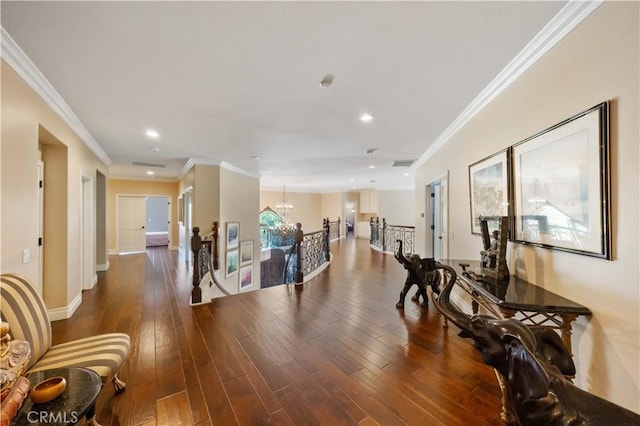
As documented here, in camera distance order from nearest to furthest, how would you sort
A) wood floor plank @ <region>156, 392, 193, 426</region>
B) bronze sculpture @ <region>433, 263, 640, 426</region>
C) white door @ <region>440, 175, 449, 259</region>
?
1. bronze sculpture @ <region>433, 263, 640, 426</region>
2. wood floor plank @ <region>156, 392, 193, 426</region>
3. white door @ <region>440, 175, 449, 259</region>

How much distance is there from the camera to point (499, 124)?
8.26 ft

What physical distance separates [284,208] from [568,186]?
11.8 m

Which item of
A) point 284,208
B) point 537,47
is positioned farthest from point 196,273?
point 284,208

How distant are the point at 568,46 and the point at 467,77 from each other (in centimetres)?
75

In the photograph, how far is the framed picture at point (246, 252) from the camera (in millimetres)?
7366

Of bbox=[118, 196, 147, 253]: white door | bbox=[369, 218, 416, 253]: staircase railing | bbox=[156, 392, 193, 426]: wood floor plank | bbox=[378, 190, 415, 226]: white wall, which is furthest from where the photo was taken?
bbox=[378, 190, 415, 226]: white wall

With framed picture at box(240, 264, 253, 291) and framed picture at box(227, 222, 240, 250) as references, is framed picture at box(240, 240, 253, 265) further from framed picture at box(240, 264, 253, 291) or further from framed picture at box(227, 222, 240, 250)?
framed picture at box(227, 222, 240, 250)

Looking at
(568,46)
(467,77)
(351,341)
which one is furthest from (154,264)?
(568,46)

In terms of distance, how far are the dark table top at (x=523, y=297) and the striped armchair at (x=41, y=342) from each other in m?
2.63

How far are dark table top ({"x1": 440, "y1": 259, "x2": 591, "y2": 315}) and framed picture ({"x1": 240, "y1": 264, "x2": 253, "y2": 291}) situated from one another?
638cm

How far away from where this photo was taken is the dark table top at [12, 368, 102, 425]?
110 cm

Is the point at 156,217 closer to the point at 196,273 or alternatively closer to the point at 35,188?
the point at 196,273

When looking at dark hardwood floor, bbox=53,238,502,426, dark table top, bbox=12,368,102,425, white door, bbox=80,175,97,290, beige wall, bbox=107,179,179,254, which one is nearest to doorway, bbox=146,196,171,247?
beige wall, bbox=107,179,179,254

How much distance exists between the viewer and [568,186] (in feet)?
5.43
